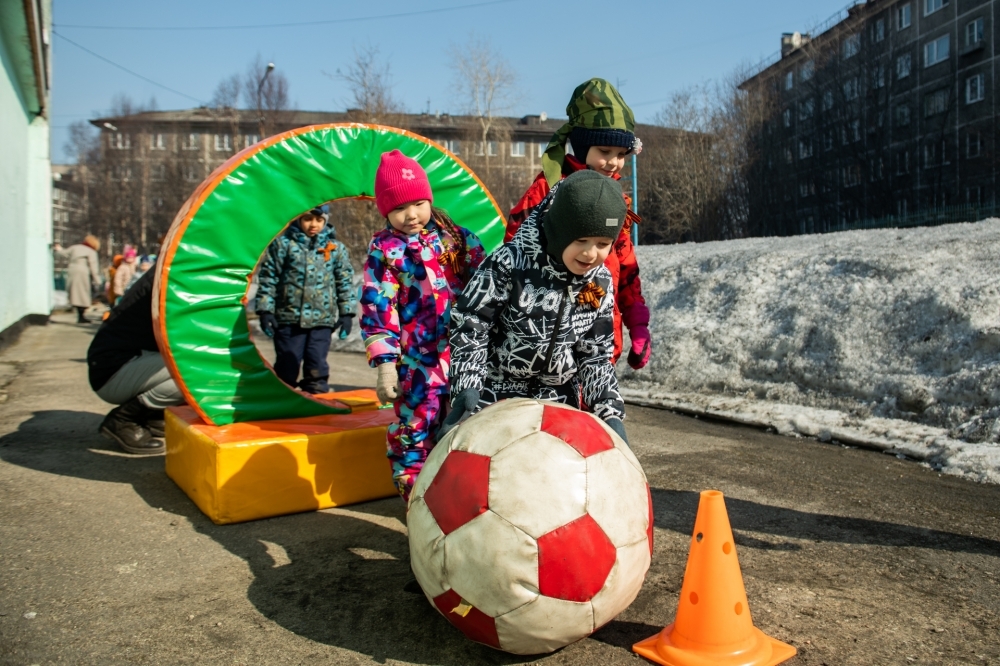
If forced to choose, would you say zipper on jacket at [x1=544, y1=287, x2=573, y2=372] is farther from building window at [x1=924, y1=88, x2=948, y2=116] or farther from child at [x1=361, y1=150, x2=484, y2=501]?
building window at [x1=924, y1=88, x2=948, y2=116]

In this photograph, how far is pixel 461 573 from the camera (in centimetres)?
239

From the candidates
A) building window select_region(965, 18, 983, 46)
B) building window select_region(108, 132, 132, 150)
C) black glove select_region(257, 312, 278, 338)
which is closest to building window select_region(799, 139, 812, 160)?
building window select_region(965, 18, 983, 46)

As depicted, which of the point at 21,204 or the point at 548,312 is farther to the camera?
the point at 21,204

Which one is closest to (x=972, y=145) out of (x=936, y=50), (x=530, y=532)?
(x=936, y=50)

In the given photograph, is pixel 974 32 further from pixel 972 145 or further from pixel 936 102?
pixel 972 145

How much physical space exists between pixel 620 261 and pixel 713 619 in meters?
1.79

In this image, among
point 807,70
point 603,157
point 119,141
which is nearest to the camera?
point 603,157

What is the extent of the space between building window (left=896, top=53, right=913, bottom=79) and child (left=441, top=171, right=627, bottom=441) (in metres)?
38.9

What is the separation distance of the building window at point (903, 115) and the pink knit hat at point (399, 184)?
37.5 meters

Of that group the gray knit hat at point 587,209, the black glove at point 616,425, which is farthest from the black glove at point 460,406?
the gray knit hat at point 587,209

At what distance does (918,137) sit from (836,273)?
102 feet

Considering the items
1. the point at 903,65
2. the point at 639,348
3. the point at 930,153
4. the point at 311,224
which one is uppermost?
the point at 903,65

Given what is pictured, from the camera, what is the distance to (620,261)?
3.77 m

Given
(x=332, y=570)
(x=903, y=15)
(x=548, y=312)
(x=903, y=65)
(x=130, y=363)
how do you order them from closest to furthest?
1. (x=548, y=312)
2. (x=332, y=570)
3. (x=130, y=363)
4. (x=903, y=65)
5. (x=903, y=15)
